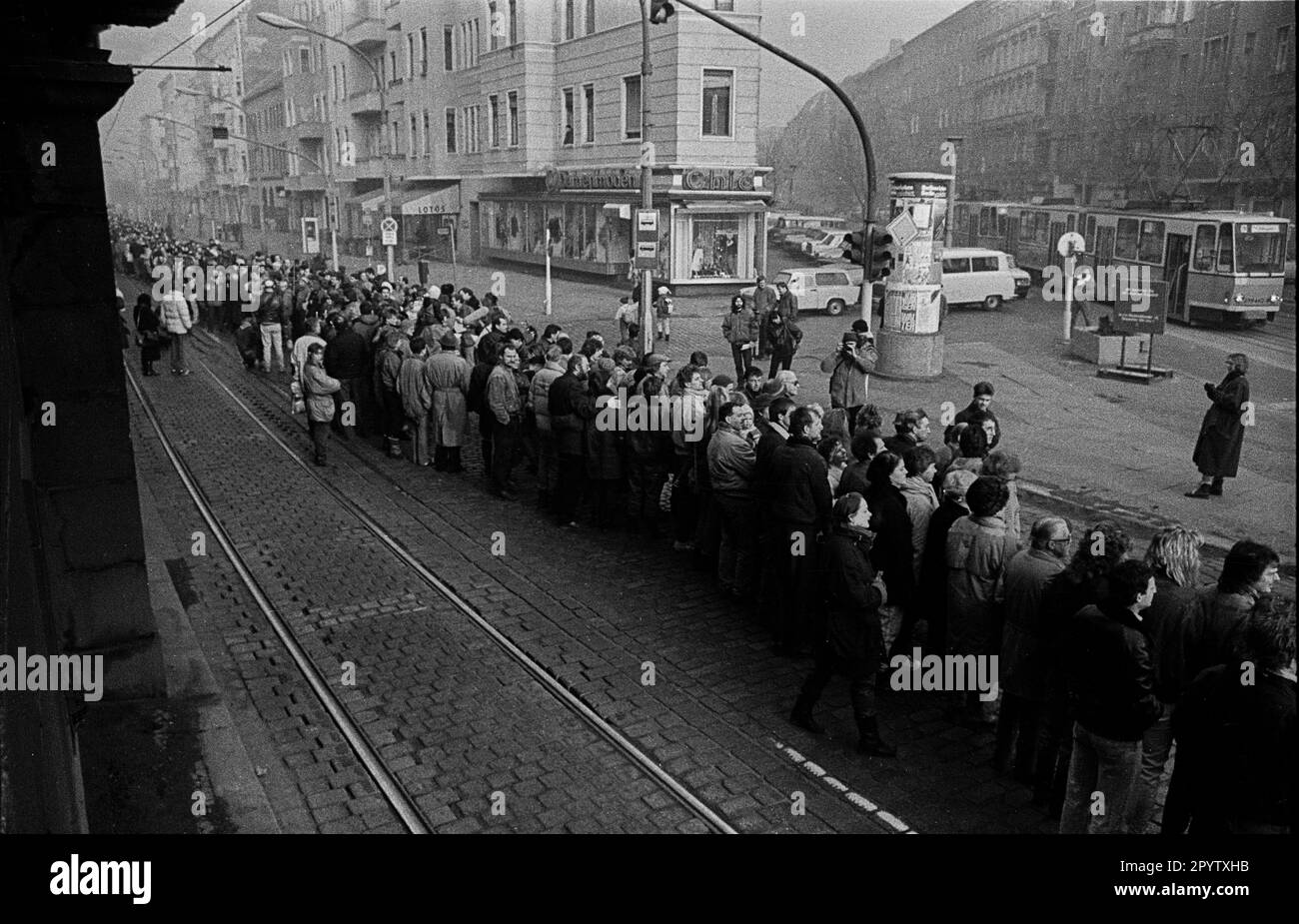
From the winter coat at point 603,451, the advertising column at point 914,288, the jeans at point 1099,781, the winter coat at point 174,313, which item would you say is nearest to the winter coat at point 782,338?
the advertising column at point 914,288

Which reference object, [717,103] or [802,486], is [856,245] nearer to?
[802,486]

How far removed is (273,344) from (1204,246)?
21.1 metres

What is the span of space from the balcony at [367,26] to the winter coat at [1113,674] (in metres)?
51.1

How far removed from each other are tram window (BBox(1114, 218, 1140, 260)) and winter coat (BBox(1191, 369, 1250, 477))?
18036 millimetres

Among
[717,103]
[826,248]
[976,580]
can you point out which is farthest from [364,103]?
[976,580]

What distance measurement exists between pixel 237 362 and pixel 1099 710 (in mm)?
21355

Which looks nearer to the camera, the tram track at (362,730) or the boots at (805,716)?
the tram track at (362,730)

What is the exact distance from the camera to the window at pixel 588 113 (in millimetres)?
37188

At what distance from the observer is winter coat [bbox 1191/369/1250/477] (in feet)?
39.5

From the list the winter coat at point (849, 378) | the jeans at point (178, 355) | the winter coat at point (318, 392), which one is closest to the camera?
the winter coat at point (318, 392)

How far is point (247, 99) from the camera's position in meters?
75.5

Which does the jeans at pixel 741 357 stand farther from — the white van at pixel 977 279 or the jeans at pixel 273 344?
the white van at pixel 977 279
